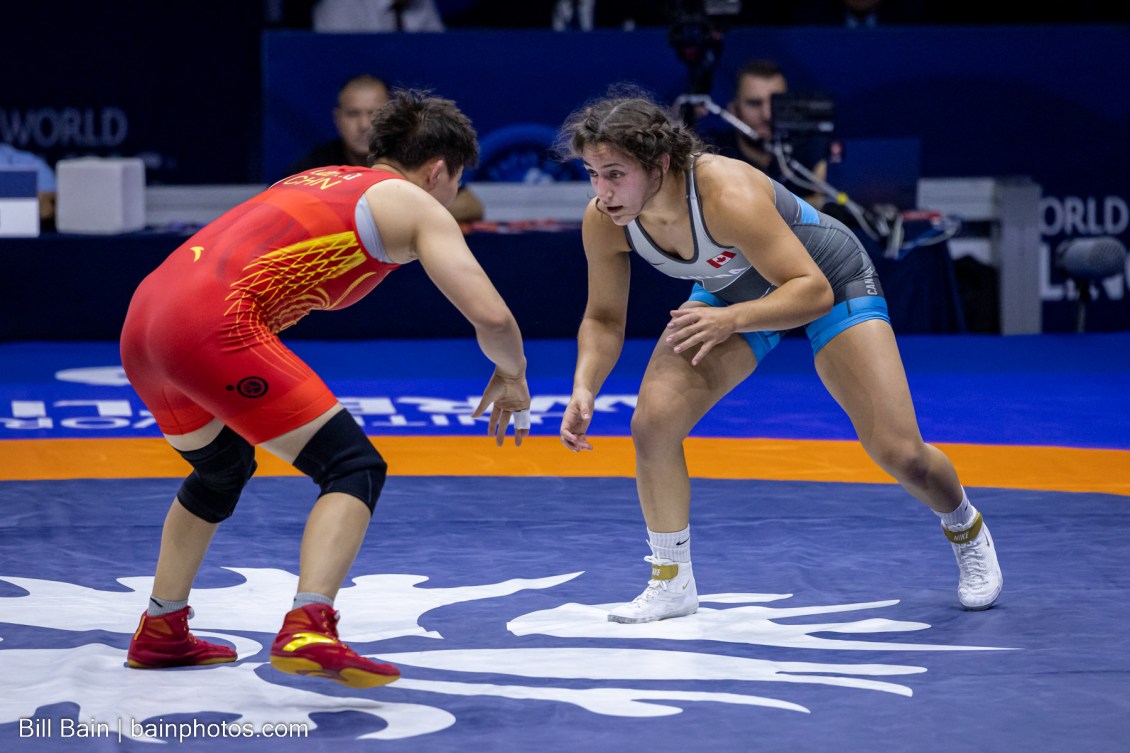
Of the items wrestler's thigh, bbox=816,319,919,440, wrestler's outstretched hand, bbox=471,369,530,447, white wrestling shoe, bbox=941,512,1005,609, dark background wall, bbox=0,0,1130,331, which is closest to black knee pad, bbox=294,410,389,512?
wrestler's outstretched hand, bbox=471,369,530,447

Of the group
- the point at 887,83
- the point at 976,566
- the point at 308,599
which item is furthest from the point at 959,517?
the point at 887,83

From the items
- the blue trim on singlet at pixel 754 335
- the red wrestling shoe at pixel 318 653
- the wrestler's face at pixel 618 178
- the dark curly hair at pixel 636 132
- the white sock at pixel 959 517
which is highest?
the dark curly hair at pixel 636 132

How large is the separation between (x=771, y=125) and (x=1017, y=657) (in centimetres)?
495

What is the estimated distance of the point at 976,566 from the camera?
3.88 meters

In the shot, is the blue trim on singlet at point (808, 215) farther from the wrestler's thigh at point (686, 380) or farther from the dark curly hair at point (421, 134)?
the dark curly hair at point (421, 134)

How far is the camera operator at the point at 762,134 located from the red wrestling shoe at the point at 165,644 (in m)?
5.24

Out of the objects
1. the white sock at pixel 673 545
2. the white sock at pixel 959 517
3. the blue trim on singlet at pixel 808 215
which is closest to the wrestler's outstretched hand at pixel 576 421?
the white sock at pixel 673 545

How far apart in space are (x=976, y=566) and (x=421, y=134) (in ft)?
5.42

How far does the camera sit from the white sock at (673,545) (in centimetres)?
382

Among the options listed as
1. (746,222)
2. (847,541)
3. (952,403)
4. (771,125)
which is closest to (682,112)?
(771,125)

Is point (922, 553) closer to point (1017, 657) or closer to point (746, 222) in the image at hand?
point (1017, 657)

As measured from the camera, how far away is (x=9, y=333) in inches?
322

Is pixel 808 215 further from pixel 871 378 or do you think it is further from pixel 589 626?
pixel 589 626

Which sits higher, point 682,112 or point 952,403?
point 682,112
